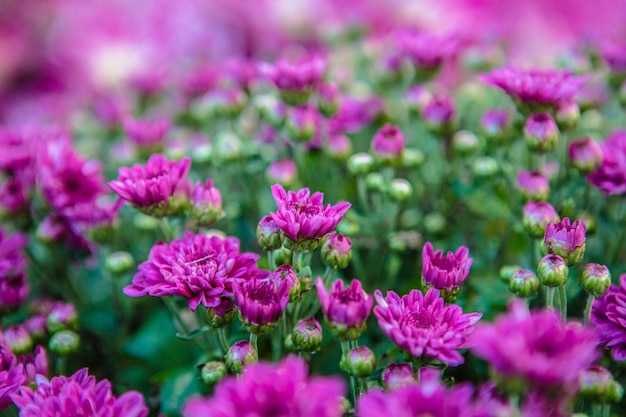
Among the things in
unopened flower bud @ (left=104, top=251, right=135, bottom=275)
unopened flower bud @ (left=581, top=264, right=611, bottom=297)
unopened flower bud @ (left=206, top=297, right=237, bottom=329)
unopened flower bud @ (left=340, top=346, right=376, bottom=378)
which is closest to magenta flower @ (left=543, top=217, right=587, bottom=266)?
unopened flower bud @ (left=581, top=264, right=611, bottom=297)

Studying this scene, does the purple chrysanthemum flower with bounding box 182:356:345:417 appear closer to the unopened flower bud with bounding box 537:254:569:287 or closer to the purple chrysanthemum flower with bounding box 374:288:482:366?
the purple chrysanthemum flower with bounding box 374:288:482:366

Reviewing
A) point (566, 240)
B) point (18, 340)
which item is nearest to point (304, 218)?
point (566, 240)

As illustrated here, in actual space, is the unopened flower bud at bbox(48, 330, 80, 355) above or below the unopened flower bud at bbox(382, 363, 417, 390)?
below

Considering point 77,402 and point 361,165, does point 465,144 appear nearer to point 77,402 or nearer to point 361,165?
point 361,165

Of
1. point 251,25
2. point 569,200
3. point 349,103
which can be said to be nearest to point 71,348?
point 349,103

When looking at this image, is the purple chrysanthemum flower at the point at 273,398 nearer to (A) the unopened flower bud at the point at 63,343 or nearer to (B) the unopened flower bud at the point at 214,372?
(B) the unopened flower bud at the point at 214,372

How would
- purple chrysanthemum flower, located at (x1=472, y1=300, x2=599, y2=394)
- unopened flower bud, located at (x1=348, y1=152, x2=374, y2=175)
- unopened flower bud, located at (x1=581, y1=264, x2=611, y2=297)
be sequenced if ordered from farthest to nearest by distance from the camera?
unopened flower bud, located at (x1=348, y1=152, x2=374, y2=175), unopened flower bud, located at (x1=581, y1=264, x2=611, y2=297), purple chrysanthemum flower, located at (x1=472, y1=300, x2=599, y2=394)
